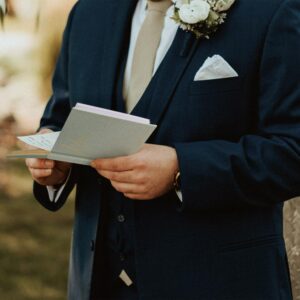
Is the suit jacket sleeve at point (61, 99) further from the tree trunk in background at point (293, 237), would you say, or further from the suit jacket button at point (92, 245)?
the tree trunk in background at point (293, 237)

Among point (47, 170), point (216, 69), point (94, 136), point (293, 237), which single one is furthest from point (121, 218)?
point (293, 237)

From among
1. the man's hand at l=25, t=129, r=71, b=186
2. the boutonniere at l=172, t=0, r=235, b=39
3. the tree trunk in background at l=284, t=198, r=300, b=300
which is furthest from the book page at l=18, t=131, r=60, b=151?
the tree trunk in background at l=284, t=198, r=300, b=300

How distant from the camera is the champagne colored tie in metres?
2.06

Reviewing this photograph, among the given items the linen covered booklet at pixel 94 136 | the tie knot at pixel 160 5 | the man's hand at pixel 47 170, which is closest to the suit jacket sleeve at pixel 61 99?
the man's hand at pixel 47 170

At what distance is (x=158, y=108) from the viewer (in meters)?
1.98

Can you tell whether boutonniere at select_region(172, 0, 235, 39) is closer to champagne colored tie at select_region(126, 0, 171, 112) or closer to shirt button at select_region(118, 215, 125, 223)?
champagne colored tie at select_region(126, 0, 171, 112)

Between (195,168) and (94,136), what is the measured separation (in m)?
0.28

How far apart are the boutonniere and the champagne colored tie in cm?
11

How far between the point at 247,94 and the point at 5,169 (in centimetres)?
295

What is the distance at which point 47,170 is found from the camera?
2.06 m

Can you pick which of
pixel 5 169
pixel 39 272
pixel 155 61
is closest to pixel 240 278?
pixel 155 61

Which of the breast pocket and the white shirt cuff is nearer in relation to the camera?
the breast pocket

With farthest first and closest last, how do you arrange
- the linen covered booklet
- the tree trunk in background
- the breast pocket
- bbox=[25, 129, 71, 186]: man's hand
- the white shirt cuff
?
1. the tree trunk in background
2. the white shirt cuff
3. bbox=[25, 129, 71, 186]: man's hand
4. the breast pocket
5. the linen covered booklet

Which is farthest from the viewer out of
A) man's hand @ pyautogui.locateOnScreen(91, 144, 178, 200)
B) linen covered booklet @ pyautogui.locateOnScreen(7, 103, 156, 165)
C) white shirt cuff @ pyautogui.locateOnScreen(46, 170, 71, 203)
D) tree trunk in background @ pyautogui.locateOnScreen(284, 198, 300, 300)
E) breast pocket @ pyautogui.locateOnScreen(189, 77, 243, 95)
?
tree trunk in background @ pyautogui.locateOnScreen(284, 198, 300, 300)
